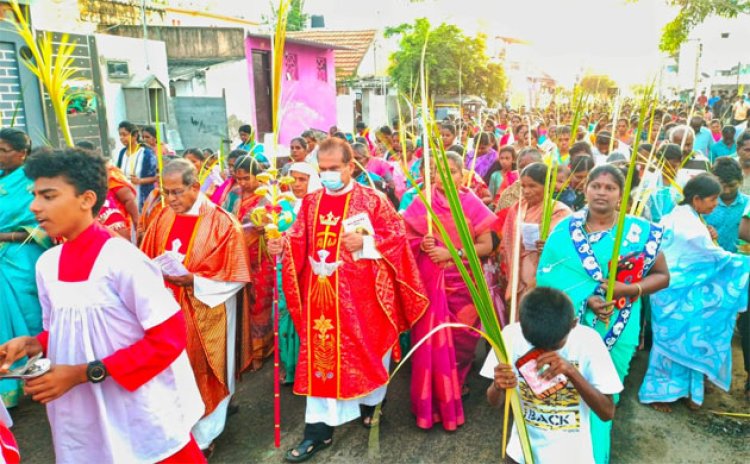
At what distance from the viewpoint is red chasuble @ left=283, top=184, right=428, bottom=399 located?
3686mm

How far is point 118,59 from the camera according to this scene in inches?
435

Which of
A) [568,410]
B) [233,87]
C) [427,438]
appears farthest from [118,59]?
[568,410]

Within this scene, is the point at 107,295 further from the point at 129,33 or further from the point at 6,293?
the point at 129,33

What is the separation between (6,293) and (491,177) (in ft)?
16.8

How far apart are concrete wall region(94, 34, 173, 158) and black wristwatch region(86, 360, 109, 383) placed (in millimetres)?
9162

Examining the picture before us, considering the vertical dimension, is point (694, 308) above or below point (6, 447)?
below

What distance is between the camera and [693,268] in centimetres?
404

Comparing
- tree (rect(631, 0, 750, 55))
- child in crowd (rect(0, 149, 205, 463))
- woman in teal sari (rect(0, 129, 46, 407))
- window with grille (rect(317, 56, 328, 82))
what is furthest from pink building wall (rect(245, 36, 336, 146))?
child in crowd (rect(0, 149, 205, 463))

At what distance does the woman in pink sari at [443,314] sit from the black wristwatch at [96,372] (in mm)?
2046

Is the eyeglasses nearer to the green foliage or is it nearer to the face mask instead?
the face mask

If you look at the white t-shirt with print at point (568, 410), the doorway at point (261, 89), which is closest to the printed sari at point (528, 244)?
the white t-shirt with print at point (568, 410)

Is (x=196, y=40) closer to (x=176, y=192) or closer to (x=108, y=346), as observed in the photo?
(x=176, y=192)

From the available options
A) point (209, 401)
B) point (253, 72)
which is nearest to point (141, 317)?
point (209, 401)

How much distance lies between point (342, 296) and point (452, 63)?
729 inches
